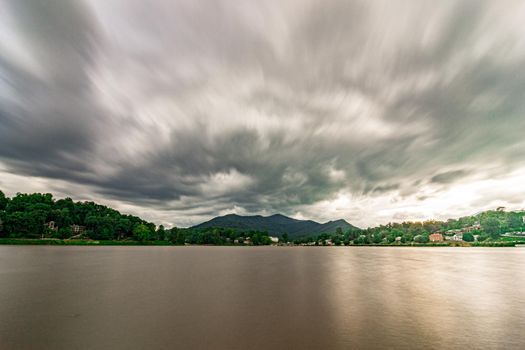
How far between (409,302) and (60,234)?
208127mm

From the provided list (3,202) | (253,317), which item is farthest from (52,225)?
(253,317)

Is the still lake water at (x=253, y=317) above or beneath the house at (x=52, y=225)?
beneath

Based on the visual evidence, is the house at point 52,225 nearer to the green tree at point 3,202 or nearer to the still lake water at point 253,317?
the green tree at point 3,202

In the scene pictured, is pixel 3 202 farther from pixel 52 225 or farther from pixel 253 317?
pixel 253 317

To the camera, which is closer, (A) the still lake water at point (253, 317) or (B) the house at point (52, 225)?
(A) the still lake water at point (253, 317)

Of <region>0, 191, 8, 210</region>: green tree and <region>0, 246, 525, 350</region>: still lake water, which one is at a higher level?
<region>0, 191, 8, 210</region>: green tree

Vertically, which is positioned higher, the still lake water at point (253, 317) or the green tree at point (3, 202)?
the green tree at point (3, 202)

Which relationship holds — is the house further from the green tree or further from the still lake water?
the still lake water

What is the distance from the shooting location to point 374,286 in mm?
30156

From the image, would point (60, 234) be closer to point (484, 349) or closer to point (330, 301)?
point (330, 301)

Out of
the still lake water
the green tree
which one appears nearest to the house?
the green tree

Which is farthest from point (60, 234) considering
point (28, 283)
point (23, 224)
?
point (28, 283)

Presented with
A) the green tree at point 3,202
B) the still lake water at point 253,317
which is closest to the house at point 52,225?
the green tree at point 3,202

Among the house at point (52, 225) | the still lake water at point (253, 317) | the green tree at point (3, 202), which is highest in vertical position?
the green tree at point (3, 202)
